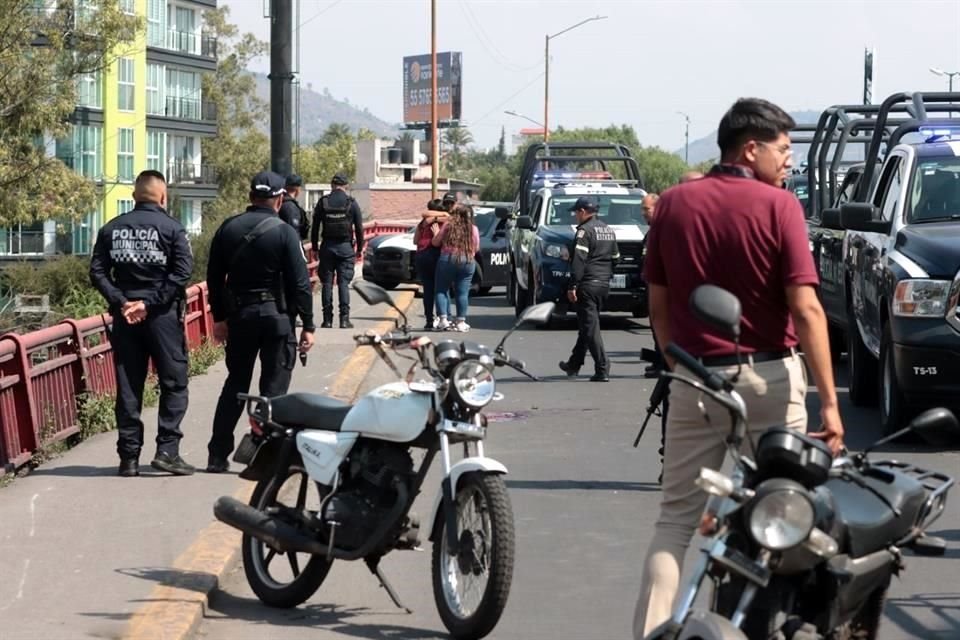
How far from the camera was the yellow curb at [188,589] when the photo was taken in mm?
6938

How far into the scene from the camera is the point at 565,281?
75.4ft

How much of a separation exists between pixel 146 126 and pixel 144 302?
75.8 m

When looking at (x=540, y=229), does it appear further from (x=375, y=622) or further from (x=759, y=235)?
(x=759, y=235)

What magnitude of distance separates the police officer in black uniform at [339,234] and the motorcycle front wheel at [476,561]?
14604 millimetres

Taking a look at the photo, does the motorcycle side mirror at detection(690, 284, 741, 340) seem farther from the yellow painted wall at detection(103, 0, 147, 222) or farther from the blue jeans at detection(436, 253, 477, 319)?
the yellow painted wall at detection(103, 0, 147, 222)

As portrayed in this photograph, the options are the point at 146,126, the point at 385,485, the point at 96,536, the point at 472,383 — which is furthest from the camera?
the point at 146,126

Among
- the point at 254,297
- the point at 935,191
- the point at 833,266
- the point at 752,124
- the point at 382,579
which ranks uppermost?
the point at 752,124

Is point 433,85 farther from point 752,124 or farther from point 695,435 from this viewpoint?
point 695,435

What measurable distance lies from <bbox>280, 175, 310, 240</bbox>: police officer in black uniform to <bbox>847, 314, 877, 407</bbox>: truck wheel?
6.09m

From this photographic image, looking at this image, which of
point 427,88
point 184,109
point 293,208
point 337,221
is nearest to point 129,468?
point 293,208

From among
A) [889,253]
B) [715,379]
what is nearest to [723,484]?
[715,379]

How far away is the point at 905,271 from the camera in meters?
12.2

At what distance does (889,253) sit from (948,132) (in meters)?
1.90

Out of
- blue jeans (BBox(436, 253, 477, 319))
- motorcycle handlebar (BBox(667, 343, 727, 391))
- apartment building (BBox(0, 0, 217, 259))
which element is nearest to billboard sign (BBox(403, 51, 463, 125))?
apartment building (BBox(0, 0, 217, 259))
